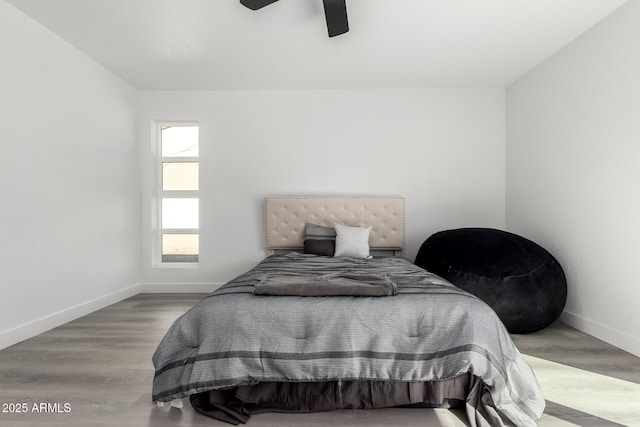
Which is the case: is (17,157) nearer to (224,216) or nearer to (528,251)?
(224,216)

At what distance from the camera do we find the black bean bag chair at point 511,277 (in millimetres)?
3072

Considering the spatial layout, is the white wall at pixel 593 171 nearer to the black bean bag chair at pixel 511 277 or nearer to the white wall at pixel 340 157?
the black bean bag chair at pixel 511 277

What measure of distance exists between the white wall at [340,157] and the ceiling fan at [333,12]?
5.93 feet

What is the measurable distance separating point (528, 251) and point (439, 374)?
208 cm

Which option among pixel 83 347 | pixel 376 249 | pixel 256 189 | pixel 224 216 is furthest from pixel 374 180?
pixel 83 347

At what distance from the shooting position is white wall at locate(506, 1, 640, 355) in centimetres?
276

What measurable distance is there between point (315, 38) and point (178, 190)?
107 inches

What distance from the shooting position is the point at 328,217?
458 cm

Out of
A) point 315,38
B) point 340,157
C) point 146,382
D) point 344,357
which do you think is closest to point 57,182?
point 146,382

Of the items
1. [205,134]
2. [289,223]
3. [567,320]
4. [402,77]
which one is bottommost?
[567,320]

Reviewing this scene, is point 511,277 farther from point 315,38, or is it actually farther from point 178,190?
point 178,190

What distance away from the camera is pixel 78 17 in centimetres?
301

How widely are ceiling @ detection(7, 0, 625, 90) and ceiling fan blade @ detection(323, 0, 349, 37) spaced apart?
13 centimetres

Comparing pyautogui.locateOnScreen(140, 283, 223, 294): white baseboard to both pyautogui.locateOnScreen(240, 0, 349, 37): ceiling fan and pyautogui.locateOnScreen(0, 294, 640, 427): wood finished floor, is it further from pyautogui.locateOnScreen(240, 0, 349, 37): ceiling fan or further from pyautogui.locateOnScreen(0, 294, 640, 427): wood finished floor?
pyautogui.locateOnScreen(240, 0, 349, 37): ceiling fan
